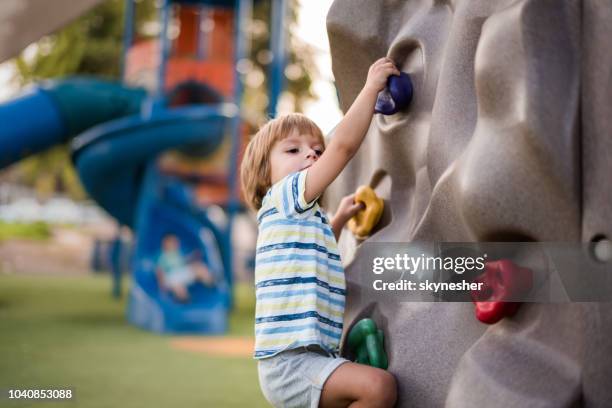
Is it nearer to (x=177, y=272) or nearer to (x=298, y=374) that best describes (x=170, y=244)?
(x=177, y=272)

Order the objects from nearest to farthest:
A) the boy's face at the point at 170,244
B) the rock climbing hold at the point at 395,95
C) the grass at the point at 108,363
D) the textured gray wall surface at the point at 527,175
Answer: the textured gray wall surface at the point at 527,175 → the rock climbing hold at the point at 395,95 → the grass at the point at 108,363 → the boy's face at the point at 170,244

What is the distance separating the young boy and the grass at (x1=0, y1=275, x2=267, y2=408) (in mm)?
1986

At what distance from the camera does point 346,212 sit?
2242mm

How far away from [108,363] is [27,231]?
14.4 m

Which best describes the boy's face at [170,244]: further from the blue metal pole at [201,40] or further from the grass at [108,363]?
the blue metal pole at [201,40]

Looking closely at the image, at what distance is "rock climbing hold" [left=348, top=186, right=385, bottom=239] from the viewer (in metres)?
2.16

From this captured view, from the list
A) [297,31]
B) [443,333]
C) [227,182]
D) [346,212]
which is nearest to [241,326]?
[227,182]

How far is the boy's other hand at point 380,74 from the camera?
186 cm

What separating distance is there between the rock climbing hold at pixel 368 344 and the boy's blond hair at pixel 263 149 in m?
0.46

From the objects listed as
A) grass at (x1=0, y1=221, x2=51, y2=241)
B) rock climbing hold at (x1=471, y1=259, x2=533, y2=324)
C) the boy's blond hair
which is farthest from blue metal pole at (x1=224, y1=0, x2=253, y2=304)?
grass at (x1=0, y1=221, x2=51, y2=241)

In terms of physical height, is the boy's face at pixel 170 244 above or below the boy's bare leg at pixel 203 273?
above

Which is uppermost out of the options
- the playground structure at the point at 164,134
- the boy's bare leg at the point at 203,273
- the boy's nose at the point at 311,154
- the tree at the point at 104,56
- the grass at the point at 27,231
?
the tree at the point at 104,56

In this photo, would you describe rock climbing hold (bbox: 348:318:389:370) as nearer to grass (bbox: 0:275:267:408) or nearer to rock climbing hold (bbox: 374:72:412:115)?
rock climbing hold (bbox: 374:72:412:115)

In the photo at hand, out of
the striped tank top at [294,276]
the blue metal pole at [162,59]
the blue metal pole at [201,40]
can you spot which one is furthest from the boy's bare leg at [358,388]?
the blue metal pole at [201,40]
